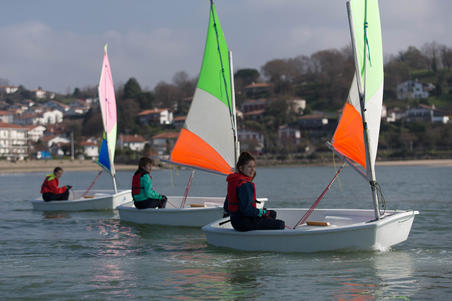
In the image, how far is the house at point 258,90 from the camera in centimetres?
13788

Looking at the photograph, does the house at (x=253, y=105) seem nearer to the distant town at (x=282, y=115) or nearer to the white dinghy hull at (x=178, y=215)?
the distant town at (x=282, y=115)

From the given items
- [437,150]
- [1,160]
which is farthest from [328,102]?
[1,160]

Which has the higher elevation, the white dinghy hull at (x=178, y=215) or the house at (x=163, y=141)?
the house at (x=163, y=141)

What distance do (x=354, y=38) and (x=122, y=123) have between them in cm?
10727

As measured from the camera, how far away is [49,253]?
9.84 metres

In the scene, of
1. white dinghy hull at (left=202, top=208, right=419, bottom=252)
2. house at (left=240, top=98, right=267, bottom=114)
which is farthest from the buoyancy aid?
house at (left=240, top=98, right=267, bottom=114)

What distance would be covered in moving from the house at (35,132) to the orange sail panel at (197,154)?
356ft

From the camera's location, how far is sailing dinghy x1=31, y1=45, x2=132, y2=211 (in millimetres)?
16016

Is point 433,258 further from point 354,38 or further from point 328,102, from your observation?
point 328,102

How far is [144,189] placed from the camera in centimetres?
1234

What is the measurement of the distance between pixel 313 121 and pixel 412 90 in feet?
90.5

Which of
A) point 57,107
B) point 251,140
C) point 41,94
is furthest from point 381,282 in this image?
point 41,94

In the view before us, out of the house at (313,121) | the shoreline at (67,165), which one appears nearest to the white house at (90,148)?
the shoreline at (67,165)

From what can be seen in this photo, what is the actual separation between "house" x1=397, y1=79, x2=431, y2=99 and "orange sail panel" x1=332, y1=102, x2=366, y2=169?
378 ft
